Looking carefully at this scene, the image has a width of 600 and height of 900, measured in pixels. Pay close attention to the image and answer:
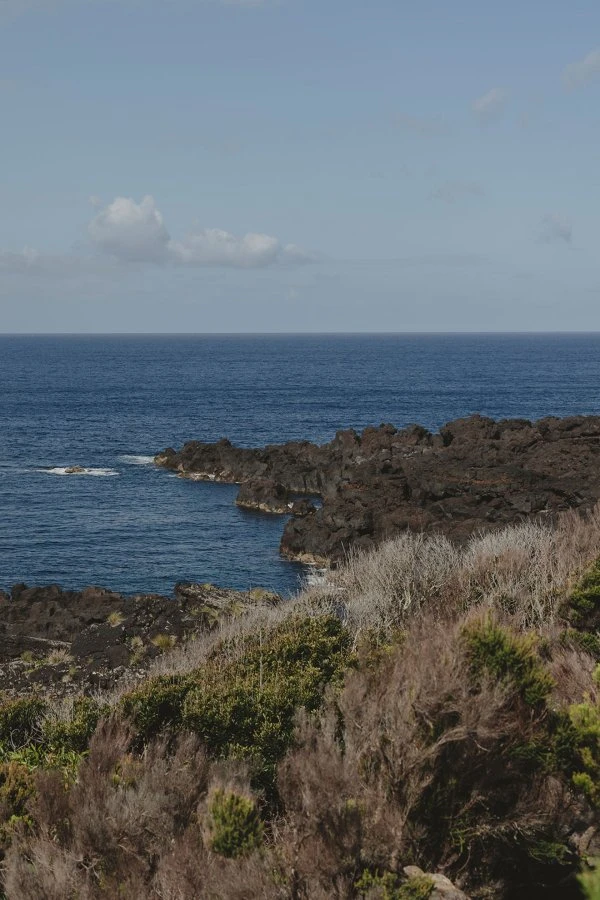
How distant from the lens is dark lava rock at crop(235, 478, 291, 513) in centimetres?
6169

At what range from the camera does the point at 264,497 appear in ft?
206

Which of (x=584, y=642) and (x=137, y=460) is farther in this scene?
(x=137, y=460)

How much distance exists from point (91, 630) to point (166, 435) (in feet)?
205

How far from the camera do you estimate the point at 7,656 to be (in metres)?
32.0

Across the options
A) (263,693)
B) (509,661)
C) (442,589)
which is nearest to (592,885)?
(509,661)

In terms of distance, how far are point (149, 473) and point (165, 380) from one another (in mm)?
92834

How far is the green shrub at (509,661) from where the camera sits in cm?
1417

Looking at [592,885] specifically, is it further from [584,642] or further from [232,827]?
[584,642]

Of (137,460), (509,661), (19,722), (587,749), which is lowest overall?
(137,460)

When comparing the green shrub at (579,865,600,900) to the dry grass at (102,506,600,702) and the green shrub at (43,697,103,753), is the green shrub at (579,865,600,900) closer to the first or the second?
the green shrub at (43,697,103,753)

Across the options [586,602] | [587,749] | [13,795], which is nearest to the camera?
[587,749]

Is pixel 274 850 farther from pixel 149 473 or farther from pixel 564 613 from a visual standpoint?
pixel 149 473

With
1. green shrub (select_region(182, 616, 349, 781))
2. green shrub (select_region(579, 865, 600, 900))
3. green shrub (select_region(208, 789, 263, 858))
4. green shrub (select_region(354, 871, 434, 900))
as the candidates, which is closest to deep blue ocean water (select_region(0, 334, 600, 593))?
green shrub (select_region(182, 616, 349, 781))

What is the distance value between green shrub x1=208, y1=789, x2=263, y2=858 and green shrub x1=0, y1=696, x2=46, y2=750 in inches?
381
